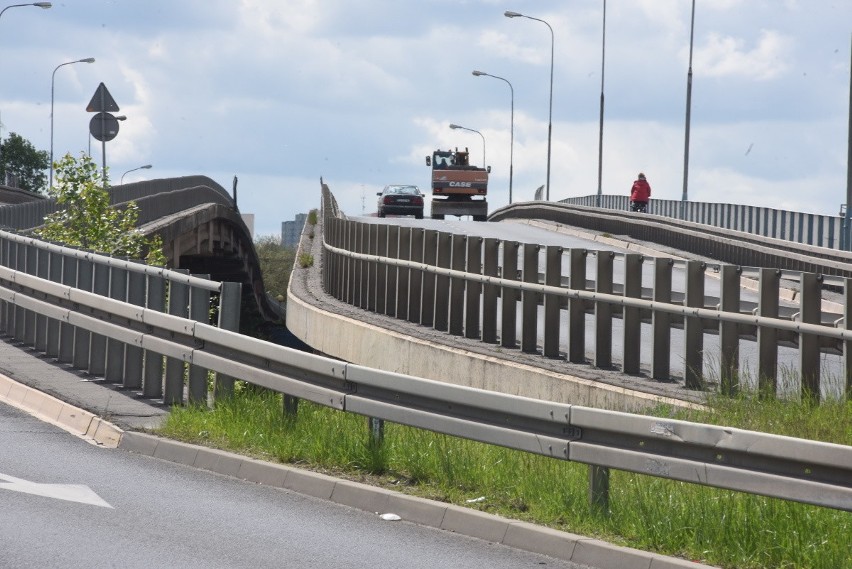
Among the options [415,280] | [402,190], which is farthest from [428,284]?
[402,190]

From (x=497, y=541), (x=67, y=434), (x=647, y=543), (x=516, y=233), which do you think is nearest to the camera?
(x=647, y=543)

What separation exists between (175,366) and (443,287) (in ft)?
23.6

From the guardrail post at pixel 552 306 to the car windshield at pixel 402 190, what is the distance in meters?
51.2

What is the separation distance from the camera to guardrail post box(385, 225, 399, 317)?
20.9 metres

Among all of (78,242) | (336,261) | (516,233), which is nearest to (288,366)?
(336,261)

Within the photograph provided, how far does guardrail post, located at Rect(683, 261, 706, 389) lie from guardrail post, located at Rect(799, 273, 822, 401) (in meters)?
1.26

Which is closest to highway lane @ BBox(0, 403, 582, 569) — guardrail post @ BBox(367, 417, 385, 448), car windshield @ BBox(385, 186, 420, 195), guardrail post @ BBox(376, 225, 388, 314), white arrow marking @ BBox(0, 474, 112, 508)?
white arrow marking @ BBox(0, 474, 112, 508)

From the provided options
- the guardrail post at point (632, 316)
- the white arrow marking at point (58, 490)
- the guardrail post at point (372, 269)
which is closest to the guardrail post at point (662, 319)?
the guardrail post at point (632, 316)

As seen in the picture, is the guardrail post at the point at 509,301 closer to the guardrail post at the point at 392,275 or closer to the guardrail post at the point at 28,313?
the guardrail post at the point at 392,275

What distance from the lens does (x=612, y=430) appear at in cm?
764

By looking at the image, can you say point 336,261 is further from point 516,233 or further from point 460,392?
point 516,233

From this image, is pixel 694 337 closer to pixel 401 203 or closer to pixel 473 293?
pixel 473 293

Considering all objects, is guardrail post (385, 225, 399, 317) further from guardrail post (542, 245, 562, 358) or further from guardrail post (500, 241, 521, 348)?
guardrail post (542, 245, 562, 358)

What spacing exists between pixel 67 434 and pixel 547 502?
469cm
